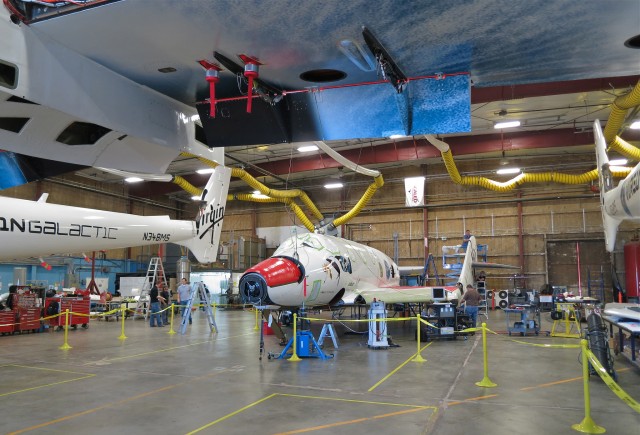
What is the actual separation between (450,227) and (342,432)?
96.8ft

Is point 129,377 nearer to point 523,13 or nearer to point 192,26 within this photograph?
point 192,26

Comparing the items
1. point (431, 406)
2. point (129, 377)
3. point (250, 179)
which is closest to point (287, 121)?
point (431, 406)

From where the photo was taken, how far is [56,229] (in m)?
4.66

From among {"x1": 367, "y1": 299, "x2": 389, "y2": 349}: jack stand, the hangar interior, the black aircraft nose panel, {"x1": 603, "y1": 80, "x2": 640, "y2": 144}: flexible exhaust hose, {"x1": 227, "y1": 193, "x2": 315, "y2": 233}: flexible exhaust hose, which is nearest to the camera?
the hangar interior

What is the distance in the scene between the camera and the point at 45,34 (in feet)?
7.72

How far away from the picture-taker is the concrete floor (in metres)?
6.16

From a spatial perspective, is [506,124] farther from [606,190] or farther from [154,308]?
[154,308]

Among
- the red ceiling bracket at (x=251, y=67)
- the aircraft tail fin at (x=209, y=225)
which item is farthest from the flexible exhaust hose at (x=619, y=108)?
the red ceiling bracket at (x=251, y=67)

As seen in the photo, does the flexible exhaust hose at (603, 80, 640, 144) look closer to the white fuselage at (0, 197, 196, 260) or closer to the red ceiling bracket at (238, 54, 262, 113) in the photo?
the white fuselage at (0, 197, 196, 260)

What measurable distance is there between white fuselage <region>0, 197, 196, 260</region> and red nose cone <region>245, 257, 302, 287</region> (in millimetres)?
5836

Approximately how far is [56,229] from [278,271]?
7.86m

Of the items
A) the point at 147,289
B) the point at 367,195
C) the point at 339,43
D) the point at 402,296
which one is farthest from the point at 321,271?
the point at 367,195

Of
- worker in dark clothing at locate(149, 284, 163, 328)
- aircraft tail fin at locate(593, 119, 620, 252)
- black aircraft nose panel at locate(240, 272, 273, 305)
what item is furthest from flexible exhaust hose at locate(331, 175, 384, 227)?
black aircraft nose panel at locate(240, 272, 273, 305)

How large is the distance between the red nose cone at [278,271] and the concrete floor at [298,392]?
1984mm
